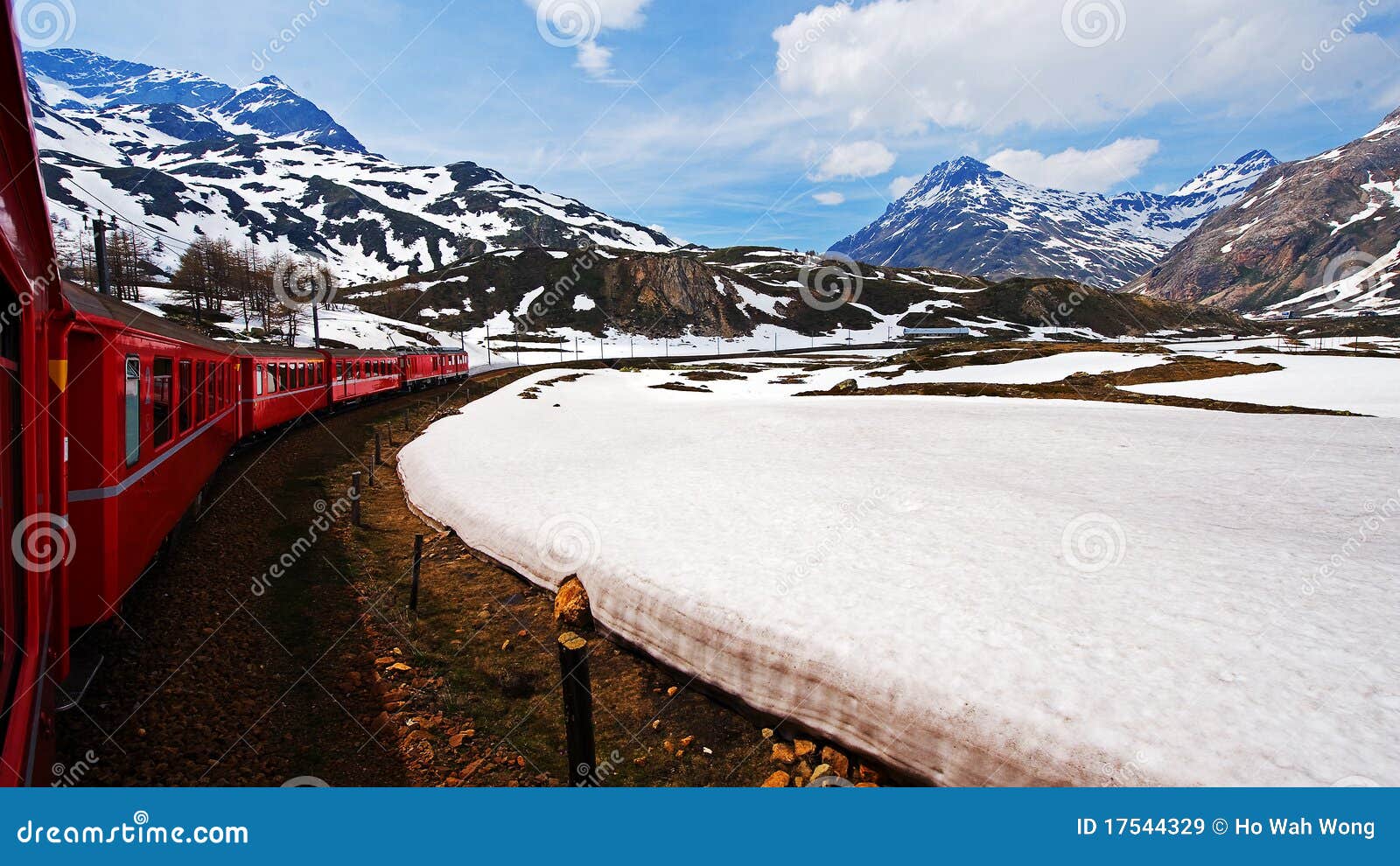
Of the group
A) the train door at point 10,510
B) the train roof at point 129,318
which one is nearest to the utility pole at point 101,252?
the train roof at point 129,318

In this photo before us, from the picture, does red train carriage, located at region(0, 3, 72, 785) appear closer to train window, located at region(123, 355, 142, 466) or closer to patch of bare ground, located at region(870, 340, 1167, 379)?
train window, located at region(123, 355, 142, 466)

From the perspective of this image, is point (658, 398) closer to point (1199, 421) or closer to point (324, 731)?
point (1199, 421)

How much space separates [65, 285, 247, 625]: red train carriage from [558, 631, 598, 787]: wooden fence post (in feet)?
18.2

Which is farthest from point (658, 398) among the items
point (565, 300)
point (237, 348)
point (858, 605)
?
point (565, 300)

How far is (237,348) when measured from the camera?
1862 cm

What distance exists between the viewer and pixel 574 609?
956 cm

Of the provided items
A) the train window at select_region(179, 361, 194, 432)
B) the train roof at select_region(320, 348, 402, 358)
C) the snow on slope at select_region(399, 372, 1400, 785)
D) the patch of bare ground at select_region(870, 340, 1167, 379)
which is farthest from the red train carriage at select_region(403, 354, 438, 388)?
the patch of bare ground at select_region(870, 340, 1167, 379)

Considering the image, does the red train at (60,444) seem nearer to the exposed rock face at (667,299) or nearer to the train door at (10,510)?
the train door at (10,510)

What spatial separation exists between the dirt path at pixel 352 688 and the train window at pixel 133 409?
7.17 ft

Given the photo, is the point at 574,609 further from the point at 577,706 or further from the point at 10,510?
the point at 10,510

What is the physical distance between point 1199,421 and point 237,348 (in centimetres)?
3369

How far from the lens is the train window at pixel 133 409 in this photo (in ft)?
24.5

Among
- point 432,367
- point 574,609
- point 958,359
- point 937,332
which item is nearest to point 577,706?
point 574,609

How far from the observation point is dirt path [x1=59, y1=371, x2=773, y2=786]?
6.05 meters
